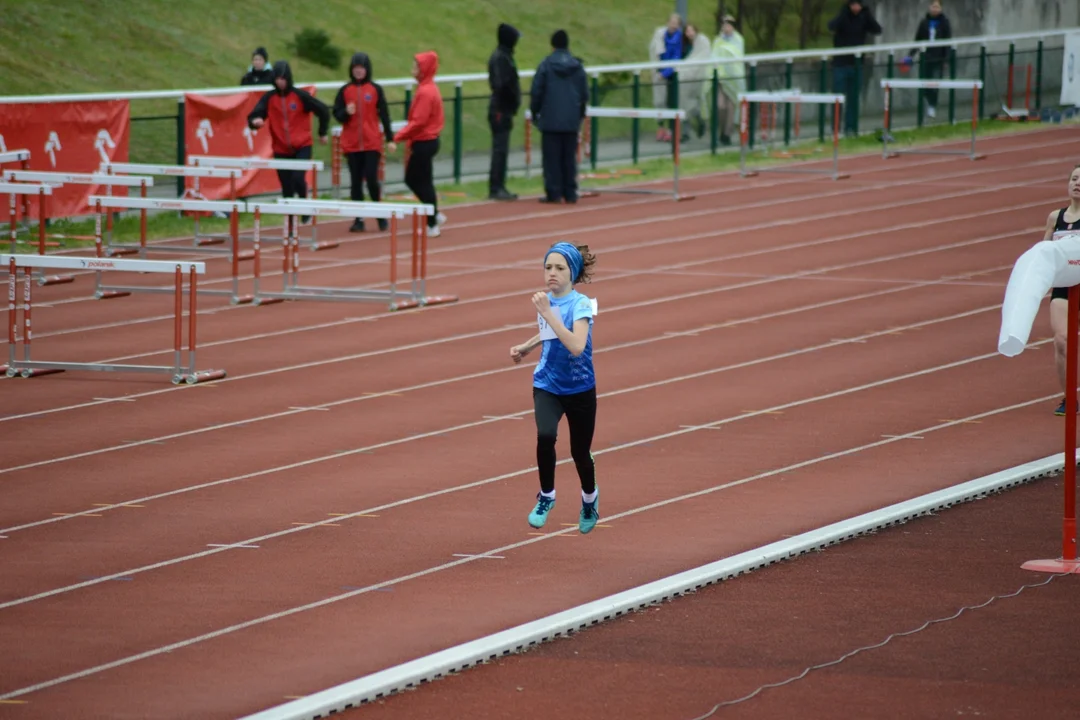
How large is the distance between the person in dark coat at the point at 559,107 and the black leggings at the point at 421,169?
3.45 metres

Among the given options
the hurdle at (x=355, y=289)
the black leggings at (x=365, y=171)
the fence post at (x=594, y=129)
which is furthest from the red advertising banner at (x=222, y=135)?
the fence post at (x=594, y=129)

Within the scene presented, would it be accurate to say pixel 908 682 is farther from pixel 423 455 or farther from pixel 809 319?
pixel 809 319

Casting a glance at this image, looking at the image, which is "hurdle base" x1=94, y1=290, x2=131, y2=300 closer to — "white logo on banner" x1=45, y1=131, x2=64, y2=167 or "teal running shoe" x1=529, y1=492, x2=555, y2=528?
"white logo on banner" x1=45, y1=131, x2=64, y2=167

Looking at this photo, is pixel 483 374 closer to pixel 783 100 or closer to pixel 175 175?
pixel 175 175

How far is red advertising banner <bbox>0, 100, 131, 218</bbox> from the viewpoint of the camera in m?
20.8

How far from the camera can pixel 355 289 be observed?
1791 centimetres

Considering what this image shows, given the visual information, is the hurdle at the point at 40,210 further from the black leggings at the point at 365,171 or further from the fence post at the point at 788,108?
the fence post at the point at 788,108

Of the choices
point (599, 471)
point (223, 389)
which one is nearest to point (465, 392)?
point (223, 389)

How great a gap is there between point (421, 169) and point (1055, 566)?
13.4 m

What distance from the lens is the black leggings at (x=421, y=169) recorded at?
21281 mm

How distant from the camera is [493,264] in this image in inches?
786

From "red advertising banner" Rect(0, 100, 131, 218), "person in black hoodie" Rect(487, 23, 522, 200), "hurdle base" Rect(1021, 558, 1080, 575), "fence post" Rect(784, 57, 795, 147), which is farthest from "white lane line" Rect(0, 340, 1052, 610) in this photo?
"fence post" Rect(784, 57, 795, 147)

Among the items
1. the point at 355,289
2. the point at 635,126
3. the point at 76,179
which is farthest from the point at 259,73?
the point at 355,289

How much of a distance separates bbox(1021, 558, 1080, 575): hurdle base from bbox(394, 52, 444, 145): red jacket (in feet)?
44.1
